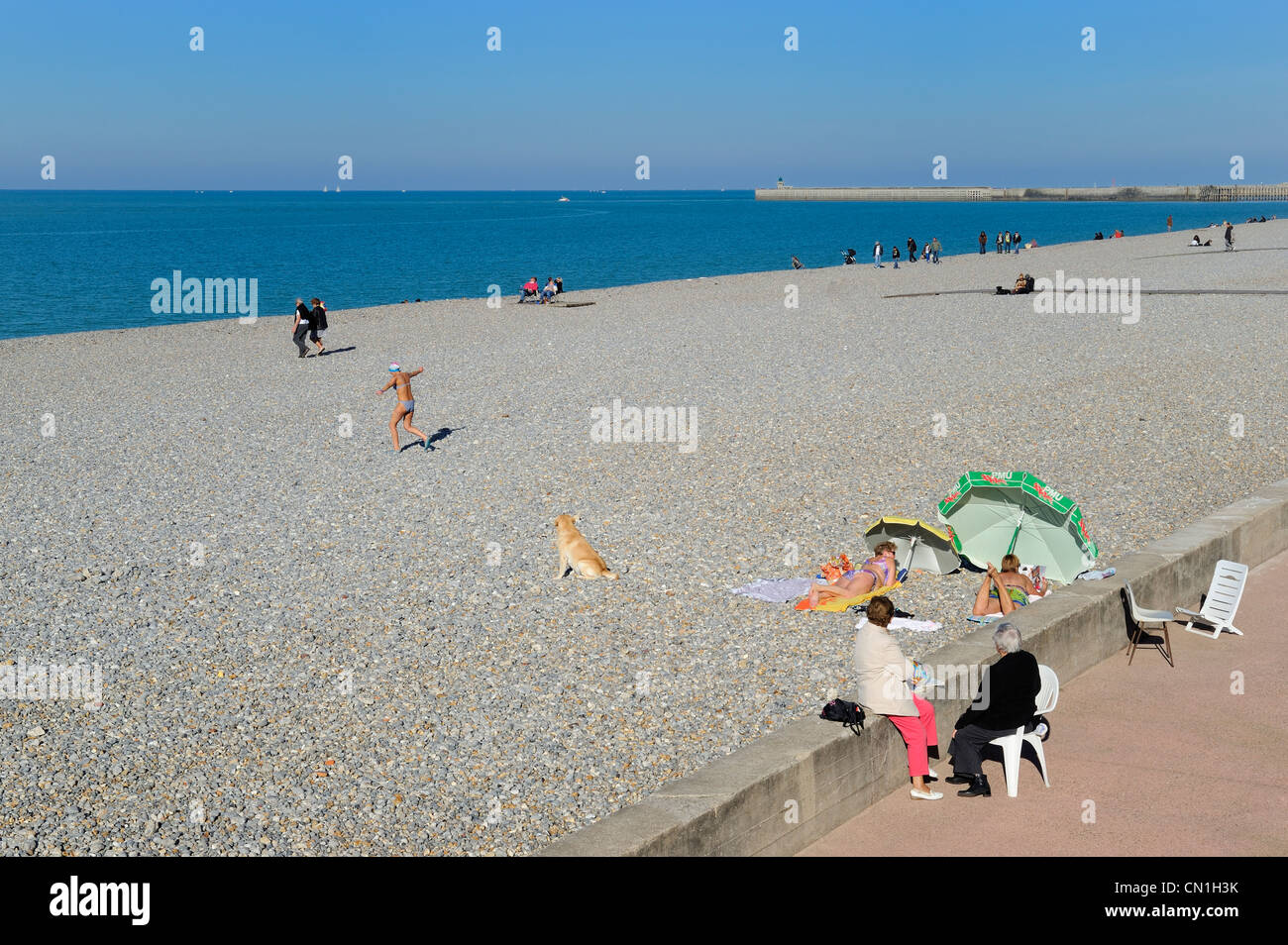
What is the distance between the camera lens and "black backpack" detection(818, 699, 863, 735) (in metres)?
6.48

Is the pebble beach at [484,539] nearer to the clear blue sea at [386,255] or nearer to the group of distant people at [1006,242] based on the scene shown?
the clear blue sea at [386,255]

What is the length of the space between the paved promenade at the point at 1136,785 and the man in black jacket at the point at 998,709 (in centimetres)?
14

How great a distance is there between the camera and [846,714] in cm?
652

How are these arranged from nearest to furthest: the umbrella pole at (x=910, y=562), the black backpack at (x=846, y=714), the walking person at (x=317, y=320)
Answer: the black backpack at (x=846, y=714), the umbrella pole at (x=910, y=562), the walking person at (x=317, y=320)

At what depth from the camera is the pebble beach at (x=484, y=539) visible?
6.76 metres

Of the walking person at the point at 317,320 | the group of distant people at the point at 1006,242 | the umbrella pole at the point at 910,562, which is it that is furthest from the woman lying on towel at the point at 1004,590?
the group of distant people at the point at 1006,242

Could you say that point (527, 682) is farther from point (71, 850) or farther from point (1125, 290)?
point (1125, 290)

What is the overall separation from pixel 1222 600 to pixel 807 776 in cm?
497

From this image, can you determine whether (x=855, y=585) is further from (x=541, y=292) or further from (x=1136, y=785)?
(x=541, y=292)

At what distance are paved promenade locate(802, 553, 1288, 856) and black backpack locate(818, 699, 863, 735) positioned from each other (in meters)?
0.53

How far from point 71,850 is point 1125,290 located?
35096 millimetres

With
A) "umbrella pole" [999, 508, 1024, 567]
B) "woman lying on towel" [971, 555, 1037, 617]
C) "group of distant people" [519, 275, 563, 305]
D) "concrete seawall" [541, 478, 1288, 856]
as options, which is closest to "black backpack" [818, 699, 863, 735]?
"concrete seawall" [541, 478, 1288, 856]

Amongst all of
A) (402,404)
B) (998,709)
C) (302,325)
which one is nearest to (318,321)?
(302,325)

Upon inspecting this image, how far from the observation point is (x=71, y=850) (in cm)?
595
